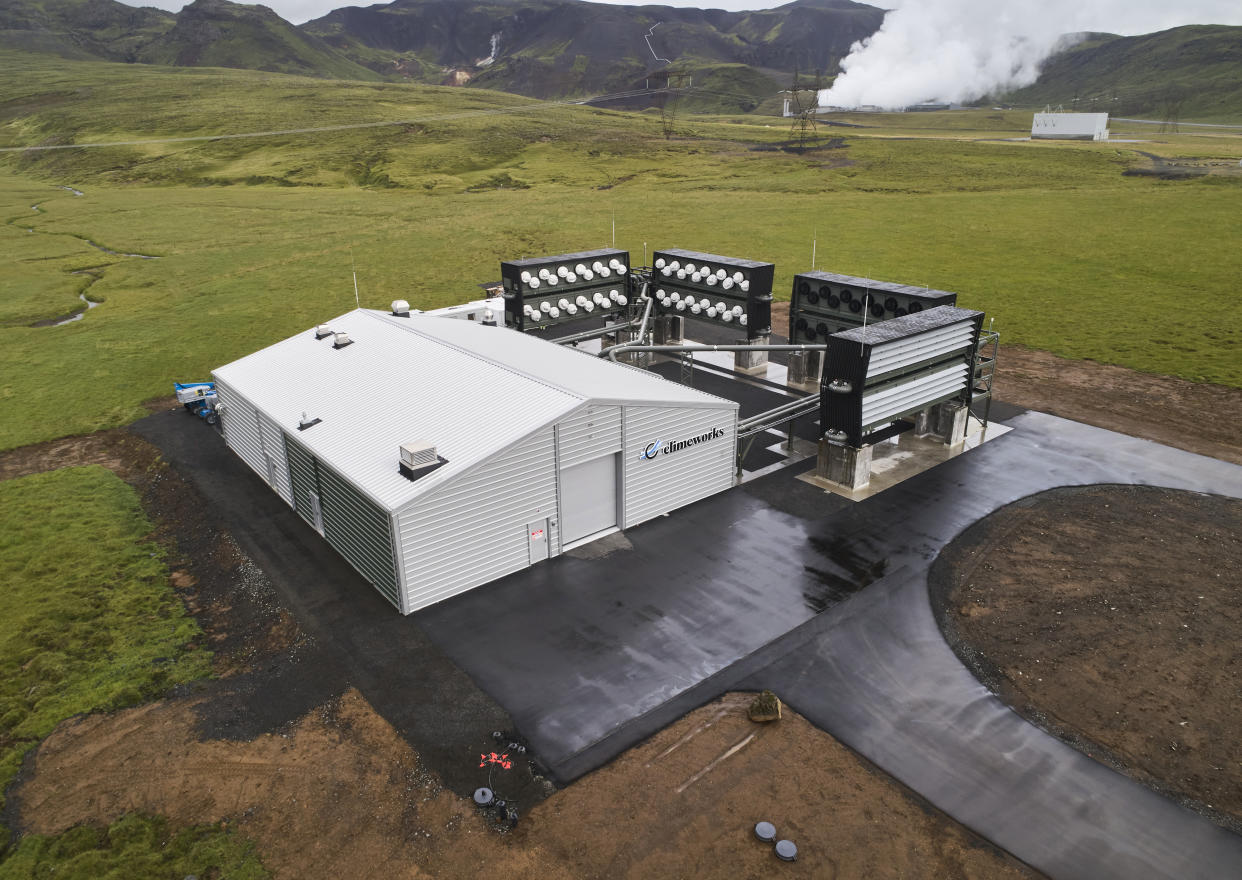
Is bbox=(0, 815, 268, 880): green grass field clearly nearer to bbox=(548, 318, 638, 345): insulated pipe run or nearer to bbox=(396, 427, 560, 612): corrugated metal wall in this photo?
bbox=(396, 427, 560, 612): corrugated metal wall

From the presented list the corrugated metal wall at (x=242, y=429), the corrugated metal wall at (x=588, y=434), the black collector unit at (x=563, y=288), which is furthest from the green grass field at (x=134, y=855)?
the black collector unit at (x=563, y=288)

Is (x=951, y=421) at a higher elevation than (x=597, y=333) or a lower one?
lower

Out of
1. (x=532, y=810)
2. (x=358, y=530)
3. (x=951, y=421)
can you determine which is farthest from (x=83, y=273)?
(x=532, y=810)

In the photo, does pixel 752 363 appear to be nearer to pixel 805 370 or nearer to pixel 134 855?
pixel 805 370

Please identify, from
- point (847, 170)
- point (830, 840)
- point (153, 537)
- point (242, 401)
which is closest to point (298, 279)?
point (242, 401)

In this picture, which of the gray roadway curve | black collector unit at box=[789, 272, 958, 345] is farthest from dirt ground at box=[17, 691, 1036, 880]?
black collector unit at box=[789, 272, 958, 345]

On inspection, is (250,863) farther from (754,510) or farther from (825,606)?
(754,510)
